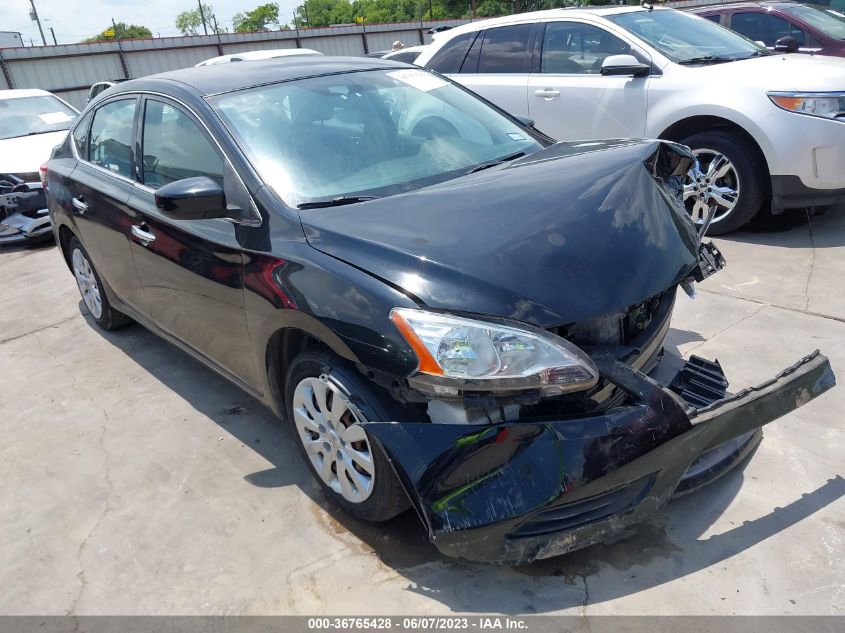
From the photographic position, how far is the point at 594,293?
87.1 inches

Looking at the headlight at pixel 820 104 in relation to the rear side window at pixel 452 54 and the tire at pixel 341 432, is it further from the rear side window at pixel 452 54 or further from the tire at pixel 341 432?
the tire at pixel 341 432

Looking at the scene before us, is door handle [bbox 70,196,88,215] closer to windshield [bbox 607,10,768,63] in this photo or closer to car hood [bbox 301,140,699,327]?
car hood [bbox 301,140,699,327]

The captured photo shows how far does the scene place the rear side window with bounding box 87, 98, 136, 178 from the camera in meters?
3.74

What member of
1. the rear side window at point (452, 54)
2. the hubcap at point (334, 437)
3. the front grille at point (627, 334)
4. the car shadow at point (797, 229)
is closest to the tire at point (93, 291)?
the hubcap at point (334, 437)

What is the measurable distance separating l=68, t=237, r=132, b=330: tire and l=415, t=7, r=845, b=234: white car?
3.78 m

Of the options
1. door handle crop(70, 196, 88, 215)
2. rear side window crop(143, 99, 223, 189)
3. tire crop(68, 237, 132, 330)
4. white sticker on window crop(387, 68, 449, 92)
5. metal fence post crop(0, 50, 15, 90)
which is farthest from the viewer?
metal fence post crop(0, 50, 15, 90)

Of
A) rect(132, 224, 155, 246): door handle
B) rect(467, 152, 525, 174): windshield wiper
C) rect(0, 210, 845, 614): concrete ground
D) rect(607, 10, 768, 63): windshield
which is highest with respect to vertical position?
rect(607, 10, 768, 63): windshield

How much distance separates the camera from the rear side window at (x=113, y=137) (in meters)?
3.74

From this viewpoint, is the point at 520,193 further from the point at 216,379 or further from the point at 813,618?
the point at 216,379

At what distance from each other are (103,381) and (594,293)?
10.3 feet

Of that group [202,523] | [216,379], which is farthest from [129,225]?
[202,523]

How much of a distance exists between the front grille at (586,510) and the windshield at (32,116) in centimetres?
872

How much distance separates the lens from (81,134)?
4.45m

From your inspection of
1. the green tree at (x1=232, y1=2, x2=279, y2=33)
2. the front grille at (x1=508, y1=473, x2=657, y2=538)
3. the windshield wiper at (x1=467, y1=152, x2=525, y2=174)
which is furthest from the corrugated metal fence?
the green tree at (x1=232, y1=2, x2=279, y2=33)
